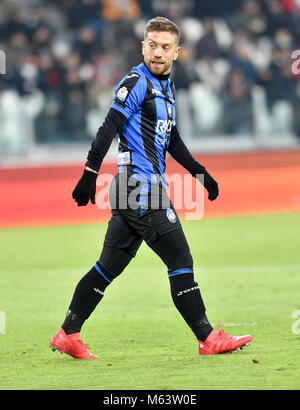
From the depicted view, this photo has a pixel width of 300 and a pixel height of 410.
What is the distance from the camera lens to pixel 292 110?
18.8 meters

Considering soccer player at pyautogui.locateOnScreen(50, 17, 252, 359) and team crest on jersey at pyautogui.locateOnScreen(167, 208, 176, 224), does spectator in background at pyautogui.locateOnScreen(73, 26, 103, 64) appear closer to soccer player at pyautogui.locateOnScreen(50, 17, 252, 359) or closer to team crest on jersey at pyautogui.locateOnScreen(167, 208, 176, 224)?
soccer player at pyautogui.locateOnScreen(50, 17, 252, 359)

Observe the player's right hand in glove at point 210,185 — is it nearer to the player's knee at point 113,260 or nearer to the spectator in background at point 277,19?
the player's knee at point 113,260

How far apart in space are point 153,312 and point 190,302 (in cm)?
229

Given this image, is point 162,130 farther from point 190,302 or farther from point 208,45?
point 208,45

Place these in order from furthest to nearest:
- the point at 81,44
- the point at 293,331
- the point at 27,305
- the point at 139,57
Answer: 1. the point at 81,44
2. the point at 139,57
3. the point at 27,305
4. the point at 293,331

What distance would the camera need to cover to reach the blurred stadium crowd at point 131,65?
18.3m

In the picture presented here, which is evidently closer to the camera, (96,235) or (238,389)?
(238,389)

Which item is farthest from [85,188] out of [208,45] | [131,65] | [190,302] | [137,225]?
[208,45]

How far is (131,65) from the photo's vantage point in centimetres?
1852

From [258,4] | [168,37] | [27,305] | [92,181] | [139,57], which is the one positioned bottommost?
[27,305]

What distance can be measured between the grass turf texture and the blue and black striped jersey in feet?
4.31
